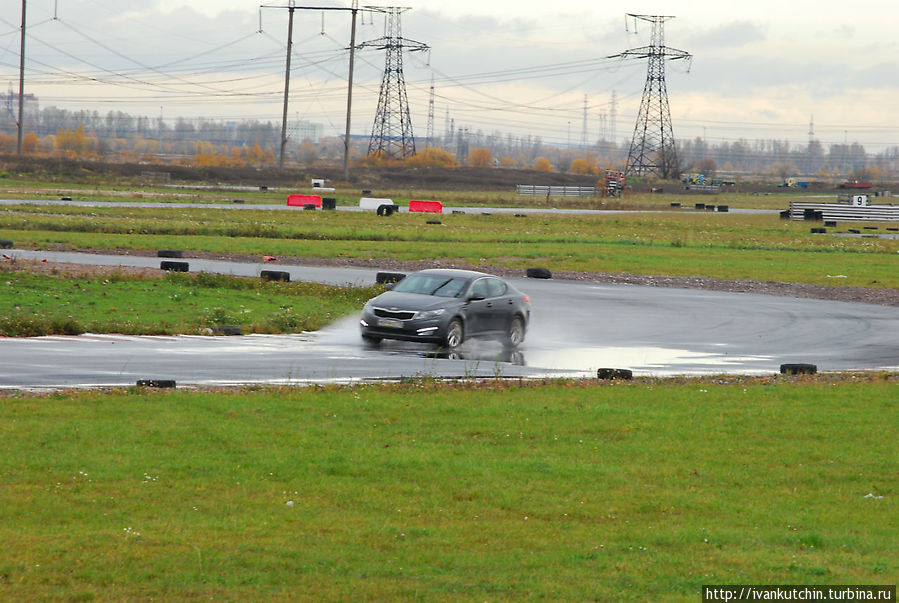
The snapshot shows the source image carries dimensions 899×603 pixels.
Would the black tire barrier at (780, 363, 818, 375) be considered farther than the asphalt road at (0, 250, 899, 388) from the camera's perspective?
Yes

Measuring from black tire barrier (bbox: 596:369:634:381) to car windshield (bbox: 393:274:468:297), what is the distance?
5661 millimetres

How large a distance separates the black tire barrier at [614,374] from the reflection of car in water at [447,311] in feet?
15.6

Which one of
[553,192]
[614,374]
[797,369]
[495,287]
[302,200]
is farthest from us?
[553,192]

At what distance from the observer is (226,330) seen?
74.1 ft

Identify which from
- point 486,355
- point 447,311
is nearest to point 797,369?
point 486,355

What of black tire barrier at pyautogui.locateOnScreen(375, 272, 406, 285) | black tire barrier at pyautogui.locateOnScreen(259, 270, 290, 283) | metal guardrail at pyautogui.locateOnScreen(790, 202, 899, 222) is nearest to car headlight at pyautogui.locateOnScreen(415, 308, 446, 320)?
black tire barrier at pyautogui.locateOnScreen(375, 272, 406, 285)

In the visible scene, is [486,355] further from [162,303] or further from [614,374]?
[162,303]

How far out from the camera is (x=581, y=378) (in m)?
18.1

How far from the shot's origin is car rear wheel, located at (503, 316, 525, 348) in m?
24.0

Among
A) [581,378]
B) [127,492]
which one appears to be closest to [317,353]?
[581,378]

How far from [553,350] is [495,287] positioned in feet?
7.85

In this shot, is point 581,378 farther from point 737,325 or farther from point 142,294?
point 142,294

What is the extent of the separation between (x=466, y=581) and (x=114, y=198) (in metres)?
71.2

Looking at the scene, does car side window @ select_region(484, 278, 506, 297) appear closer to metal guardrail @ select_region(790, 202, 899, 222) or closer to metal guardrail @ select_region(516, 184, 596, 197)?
metal guardrail @ select_region(790, 202, 899, 222)
